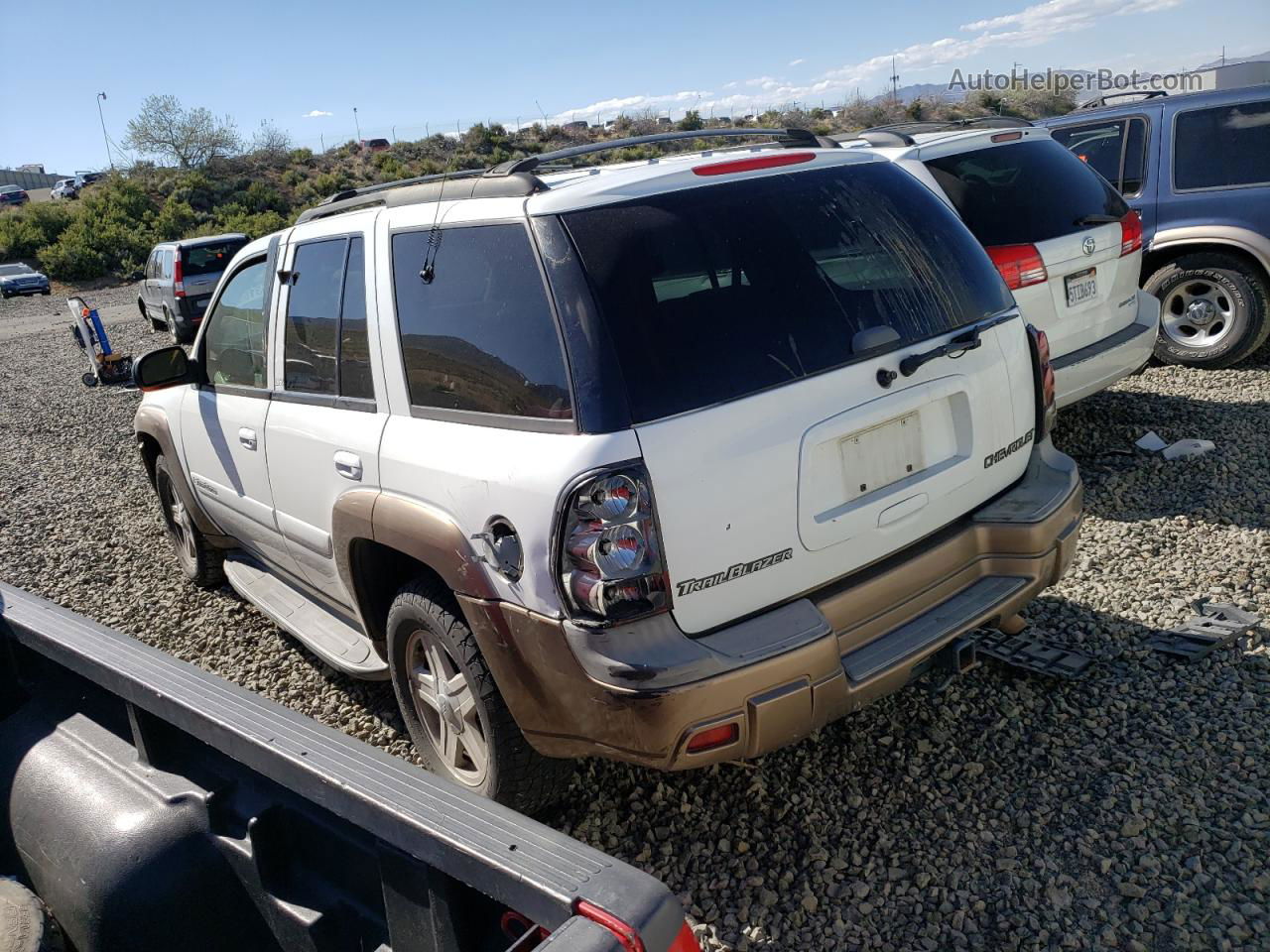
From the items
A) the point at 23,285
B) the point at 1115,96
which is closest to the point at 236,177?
the point at 23,285

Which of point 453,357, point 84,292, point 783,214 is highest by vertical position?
point 783,214

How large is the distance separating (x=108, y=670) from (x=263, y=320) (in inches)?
80.2

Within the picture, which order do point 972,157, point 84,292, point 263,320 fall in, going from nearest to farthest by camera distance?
point 263,320
point 972,157
point 84,292

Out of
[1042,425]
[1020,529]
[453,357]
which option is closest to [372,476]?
[453,357]

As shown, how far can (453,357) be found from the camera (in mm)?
2939

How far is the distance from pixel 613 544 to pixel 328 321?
1704 mm

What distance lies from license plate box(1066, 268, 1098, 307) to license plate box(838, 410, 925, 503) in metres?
3.16

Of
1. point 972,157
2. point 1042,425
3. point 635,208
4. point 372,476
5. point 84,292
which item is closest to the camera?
point 635,208

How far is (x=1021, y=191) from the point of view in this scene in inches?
224

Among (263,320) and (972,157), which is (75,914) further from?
(972,157)

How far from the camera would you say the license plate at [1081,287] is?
18.2 feet

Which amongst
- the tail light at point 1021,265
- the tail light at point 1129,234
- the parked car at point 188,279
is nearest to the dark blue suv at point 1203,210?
the tail light at point 1129,234

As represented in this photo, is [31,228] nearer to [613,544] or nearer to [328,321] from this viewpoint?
[328,321]

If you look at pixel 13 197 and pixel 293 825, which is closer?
pixel 293 825
